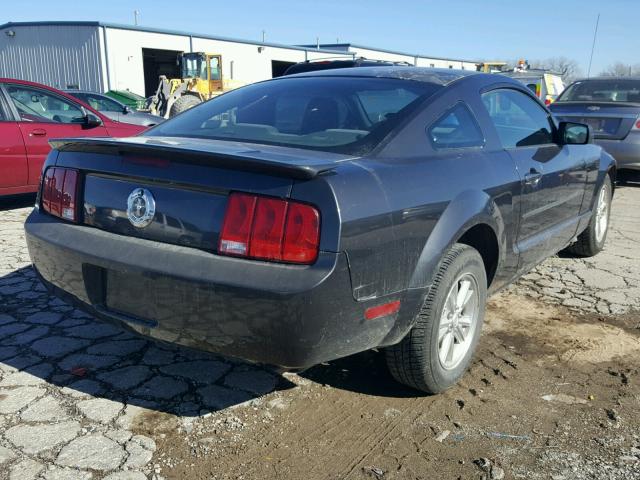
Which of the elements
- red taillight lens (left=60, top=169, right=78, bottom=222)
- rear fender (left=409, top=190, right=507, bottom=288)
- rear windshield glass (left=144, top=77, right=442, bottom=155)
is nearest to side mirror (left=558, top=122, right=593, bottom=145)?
rear fender (left=409, top=190, right=507, bottom=288)

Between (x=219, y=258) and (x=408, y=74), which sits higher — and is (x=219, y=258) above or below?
below

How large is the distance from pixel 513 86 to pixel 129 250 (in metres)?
2.58

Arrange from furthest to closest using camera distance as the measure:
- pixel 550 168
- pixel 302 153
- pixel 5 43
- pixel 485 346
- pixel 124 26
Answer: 1. pixel 5 43
2. pixel 124 26
3. pixel 550 168
4. pixel 485 346
5. pixel 302 153

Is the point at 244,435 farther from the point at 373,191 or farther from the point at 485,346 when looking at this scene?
the point at 485,346

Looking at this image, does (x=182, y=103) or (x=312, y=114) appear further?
(x=182, y=103)

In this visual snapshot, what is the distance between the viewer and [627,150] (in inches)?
317

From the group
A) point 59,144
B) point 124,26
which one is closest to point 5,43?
point 124,26

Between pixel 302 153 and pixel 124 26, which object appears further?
pixel 124 26

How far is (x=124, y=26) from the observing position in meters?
27.9

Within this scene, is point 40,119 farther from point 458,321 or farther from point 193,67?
point 193,67

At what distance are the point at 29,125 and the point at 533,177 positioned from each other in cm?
554

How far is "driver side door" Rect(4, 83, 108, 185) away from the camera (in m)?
6.64

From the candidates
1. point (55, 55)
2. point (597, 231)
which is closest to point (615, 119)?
point (597, 231)

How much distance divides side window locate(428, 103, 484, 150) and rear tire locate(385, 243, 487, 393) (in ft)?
1.68
